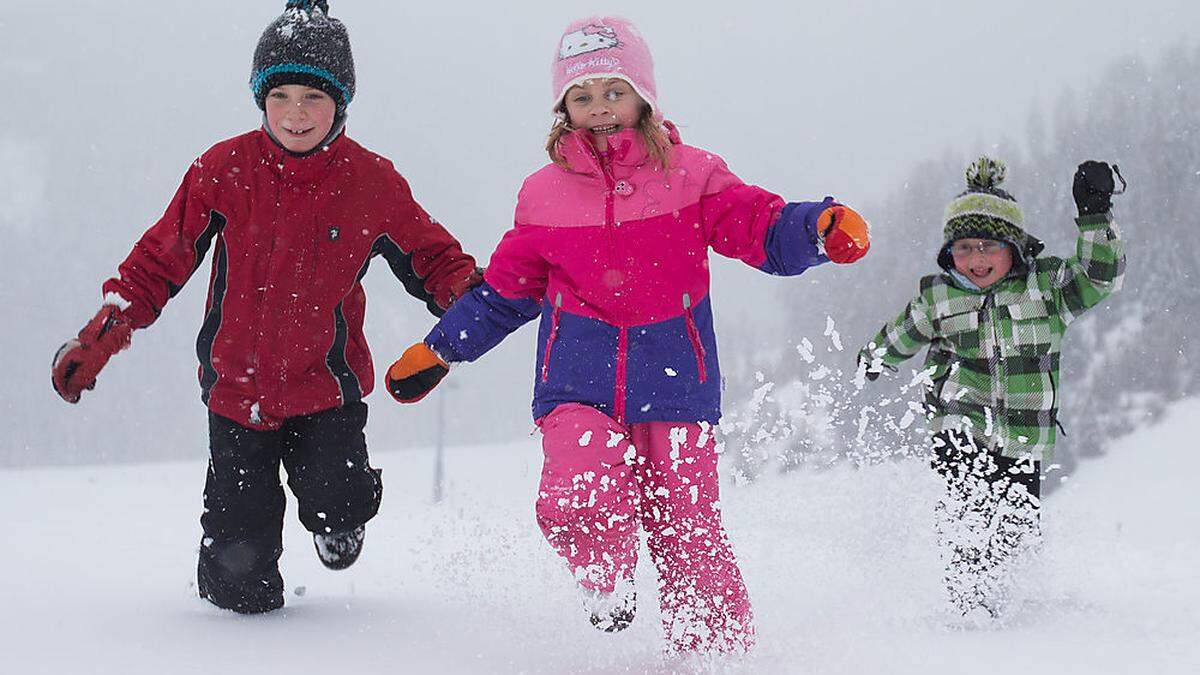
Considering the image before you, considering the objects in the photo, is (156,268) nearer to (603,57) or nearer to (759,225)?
(603,57)

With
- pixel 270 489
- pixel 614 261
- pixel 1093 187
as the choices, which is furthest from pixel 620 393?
pixel 1093 187

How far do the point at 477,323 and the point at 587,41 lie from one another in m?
0.91

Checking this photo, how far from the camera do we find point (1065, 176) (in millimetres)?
24500

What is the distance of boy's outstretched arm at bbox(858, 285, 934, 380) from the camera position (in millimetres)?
4438

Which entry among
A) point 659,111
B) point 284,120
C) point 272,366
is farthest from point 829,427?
point 284,120

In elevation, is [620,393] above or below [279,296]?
below

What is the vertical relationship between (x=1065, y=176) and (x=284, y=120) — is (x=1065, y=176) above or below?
above

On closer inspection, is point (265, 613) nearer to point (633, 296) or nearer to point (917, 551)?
point (633, 296)

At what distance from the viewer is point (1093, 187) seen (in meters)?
3.75

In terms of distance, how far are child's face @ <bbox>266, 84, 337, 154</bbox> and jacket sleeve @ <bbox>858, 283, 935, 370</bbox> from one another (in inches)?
92.8

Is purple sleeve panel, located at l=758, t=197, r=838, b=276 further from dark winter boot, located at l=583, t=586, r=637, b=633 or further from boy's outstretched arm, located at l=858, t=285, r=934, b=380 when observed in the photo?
boy's outstretched arm, located at l=858, t=285, r=934, b=380

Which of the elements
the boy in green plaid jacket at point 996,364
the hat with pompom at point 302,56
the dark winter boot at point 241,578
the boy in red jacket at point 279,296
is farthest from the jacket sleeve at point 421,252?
the boy in green plaid jacket at point 996,364

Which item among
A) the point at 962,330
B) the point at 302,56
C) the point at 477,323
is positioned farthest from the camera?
the point at 962,330

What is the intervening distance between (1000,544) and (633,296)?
209 cm
